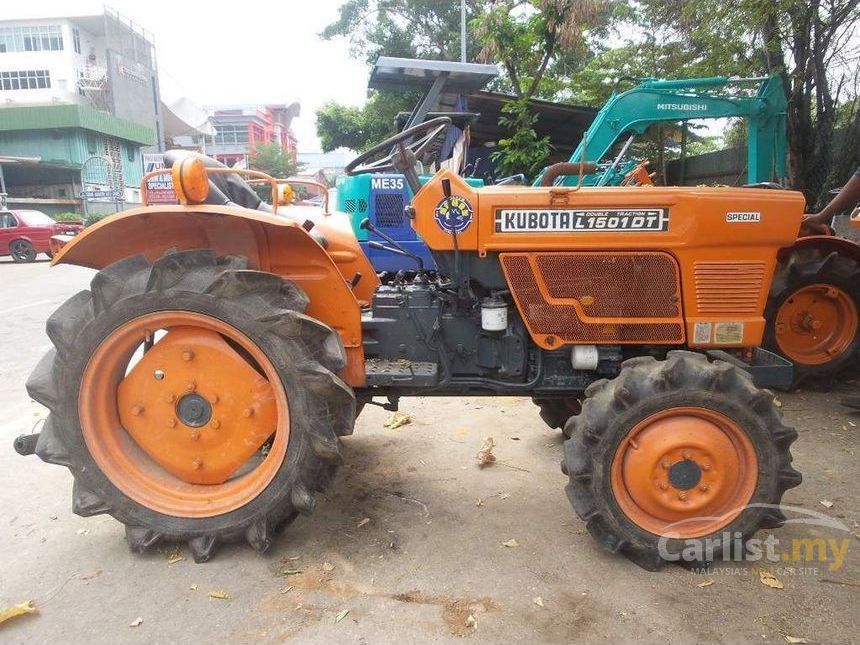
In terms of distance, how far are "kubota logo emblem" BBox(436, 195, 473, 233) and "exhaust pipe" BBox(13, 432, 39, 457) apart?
201 cm

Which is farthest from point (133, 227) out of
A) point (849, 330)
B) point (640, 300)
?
point (849, 330)

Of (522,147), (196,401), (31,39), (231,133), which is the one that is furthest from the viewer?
(231,133)

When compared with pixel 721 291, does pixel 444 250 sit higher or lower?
higher

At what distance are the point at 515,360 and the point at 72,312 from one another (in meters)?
1.87

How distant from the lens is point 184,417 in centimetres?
249

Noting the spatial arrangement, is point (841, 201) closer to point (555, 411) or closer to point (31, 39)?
point (555, 411)

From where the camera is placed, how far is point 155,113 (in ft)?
139

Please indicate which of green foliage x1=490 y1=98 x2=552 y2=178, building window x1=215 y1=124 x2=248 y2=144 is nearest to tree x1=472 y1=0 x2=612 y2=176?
green foliage x1=490 y1=98 x2=552 y2=178

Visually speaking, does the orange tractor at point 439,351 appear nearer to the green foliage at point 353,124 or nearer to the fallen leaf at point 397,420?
the fallen leaf at point 397,420

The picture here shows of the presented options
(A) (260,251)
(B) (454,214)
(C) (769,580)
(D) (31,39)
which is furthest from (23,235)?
(D) (31,39)

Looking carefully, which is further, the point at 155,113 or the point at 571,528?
the point at 155,113

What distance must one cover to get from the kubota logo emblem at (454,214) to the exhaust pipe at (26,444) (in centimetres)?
201

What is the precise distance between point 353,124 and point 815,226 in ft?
72.5

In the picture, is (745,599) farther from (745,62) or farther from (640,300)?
(745,62)
